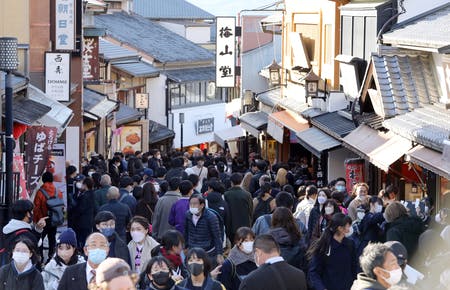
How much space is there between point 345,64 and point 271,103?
13.6 metres

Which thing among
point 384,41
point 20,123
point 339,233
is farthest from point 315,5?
point 339,233

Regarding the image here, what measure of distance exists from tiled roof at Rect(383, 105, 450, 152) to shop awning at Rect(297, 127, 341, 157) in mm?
5515

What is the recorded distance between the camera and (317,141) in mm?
27609

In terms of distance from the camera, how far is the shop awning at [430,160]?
15.4 m

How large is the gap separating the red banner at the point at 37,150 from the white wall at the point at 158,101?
36336 millimetres

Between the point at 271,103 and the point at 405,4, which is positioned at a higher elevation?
the point at 405,4

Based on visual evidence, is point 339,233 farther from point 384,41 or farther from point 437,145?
point 384,41

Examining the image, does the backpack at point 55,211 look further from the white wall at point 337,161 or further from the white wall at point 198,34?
the white wall at point 198,34

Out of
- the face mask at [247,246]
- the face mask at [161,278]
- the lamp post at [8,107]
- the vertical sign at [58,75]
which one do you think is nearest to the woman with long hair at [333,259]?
the face mask at [247,246]

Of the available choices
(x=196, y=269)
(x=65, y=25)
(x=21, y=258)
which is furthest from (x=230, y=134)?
(x=196, y=269)

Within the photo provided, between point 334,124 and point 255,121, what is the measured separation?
14199 millimetres

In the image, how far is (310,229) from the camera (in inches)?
600

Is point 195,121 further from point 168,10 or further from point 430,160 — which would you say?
point 430,160

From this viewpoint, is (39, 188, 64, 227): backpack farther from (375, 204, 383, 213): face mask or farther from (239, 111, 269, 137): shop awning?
(239, 111, 269, 137): shop awning
